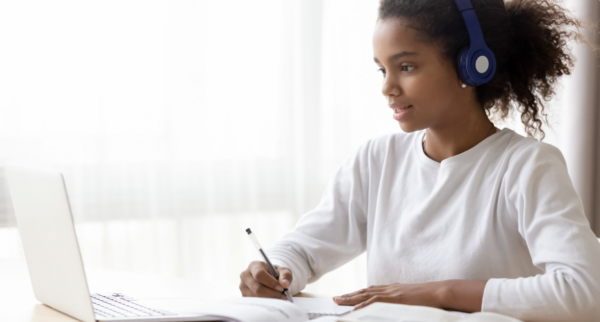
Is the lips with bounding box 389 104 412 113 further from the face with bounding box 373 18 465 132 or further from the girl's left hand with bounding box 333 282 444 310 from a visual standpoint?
the girl's left hand with bounding box 333 282 444 310

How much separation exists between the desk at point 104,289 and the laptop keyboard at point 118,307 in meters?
0.04

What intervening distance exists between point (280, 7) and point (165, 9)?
481 mm

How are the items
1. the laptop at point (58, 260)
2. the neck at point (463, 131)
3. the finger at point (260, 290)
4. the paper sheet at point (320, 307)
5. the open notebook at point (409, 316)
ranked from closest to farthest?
1. the open notebook at point (409, 316)
2. the laptop at point (58, 260)
3. the paper sheet at point (320, 307)
4. the finger at point (260, 290)
5. the neck at point (463, 131)

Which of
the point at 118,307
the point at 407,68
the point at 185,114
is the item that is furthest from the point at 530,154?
the point at 185,114

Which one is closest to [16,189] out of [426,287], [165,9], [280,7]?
[426,287]

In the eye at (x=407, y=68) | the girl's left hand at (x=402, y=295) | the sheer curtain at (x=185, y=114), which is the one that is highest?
the sheer curtain at (x=185, y=114)

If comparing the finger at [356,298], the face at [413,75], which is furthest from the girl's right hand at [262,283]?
the face at [413,75]

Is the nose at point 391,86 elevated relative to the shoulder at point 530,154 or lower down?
elevated

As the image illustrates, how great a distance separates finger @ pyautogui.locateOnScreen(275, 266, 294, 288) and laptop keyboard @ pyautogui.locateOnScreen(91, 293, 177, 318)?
0.22 m

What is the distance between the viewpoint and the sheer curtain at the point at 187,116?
81.1 inches

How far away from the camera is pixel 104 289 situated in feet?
3.83

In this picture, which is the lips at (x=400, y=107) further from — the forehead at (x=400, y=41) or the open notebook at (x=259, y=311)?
the open notebook at (x=259, y=311)

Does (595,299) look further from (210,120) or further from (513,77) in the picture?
(210,120)

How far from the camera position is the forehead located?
113 cm
